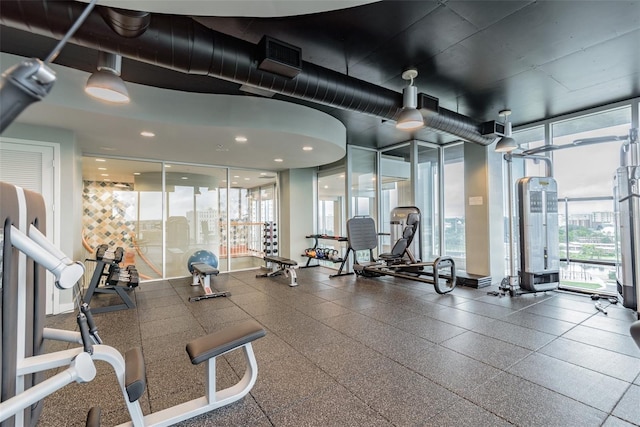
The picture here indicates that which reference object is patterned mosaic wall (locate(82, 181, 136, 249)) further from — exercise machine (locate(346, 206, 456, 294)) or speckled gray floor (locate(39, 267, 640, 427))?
exercise machine (locate(346, 206, 456, 294))

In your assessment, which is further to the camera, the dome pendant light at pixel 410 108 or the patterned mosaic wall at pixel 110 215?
the patterned mosaic wall at pixel 110 215

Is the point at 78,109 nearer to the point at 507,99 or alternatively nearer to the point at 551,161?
the point at 507,99

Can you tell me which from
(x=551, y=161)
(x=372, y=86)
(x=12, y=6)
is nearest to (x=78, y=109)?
(x=12, y=6)

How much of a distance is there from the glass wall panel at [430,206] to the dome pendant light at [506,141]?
187 centimetres

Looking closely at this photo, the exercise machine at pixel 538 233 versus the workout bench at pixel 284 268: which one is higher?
the exercise machine at pixel 538 233

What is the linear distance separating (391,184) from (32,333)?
23.4 feet

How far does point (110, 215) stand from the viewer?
6051mm

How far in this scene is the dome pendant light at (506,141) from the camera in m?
4.70

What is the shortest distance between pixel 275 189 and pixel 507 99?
5383 mm

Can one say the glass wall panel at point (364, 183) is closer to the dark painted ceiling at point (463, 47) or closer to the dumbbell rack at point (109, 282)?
the dark painted ceiling at point (463, 47)

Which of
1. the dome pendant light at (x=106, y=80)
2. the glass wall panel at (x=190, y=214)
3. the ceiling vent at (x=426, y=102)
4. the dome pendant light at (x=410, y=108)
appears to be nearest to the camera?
the dome pendant light at (x=106, y=80)

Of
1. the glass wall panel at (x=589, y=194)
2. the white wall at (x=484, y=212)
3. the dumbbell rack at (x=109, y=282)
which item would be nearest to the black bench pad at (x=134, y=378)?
the dumbbell rack at (x=109, y=282)

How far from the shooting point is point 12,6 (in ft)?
5.66

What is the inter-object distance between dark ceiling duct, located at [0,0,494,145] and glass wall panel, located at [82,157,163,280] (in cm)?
446
